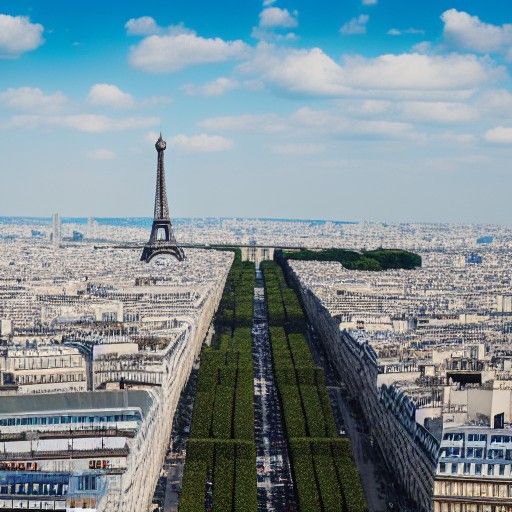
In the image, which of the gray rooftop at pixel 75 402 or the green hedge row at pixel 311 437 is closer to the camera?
the green hedge row at pixel 311 437

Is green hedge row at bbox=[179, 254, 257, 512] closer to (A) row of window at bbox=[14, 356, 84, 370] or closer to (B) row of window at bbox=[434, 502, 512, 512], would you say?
(A) row of window at bbox=[14, 356, 84, 370]

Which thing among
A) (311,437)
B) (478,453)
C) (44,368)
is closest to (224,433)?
(311,437)

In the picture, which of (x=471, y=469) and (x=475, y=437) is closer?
(x=471, y=469)

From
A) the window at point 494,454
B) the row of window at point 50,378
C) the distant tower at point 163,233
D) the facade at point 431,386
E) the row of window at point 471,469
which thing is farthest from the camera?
the distant tower at point 163,233

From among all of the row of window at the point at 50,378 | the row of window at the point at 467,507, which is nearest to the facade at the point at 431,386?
the row of window at the point at 467,507

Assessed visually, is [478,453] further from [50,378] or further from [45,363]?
[45,363]

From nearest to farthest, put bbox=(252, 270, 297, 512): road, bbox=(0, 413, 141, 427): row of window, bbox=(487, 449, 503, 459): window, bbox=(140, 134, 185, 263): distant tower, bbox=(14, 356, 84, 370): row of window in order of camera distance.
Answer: bbox=(487, 449, 503, 459): window
bbox=(0, 413, 141, 427): row of window
bbox=(252, 270, 297, 512): road
bbox=(14, 356, 84, 370): row of window
bbox=(140, 134, 185, 263): distant tower

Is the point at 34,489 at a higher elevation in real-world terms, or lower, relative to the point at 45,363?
lower

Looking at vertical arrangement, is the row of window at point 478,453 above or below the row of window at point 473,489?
above

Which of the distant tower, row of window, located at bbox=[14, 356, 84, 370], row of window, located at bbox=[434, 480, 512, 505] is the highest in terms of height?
the distant tower

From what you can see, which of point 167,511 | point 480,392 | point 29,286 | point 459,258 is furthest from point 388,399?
point 459,258

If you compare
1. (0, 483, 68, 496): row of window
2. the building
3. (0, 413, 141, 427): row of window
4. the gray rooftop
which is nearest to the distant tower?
the gray rooftop

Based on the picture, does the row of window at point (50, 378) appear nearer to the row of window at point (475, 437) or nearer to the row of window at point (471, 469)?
the row of window at point (475, 437)
